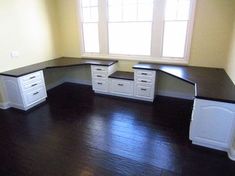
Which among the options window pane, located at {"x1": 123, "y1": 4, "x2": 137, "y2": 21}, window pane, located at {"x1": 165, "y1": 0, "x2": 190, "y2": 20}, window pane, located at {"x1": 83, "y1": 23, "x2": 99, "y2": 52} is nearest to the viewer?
window pane, located at {"x1": 165, "y1": 0, "x2": 190, "y2": 20}

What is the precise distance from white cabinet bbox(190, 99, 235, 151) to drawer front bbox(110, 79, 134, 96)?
1652 millimetres

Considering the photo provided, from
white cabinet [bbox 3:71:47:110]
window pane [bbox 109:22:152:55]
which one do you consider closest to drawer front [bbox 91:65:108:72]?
window pane [bbox 109:22:152:55]

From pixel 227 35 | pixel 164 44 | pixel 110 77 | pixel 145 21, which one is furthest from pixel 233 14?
pixel 110 77

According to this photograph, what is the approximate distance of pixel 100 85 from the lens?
12.8ft

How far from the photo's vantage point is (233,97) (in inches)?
78.1

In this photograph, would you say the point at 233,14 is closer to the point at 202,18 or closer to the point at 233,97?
the point at 202,18

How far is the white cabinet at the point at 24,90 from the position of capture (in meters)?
3.06

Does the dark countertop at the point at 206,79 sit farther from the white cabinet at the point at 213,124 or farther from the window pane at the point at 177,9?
the window pane at the point at 177,9

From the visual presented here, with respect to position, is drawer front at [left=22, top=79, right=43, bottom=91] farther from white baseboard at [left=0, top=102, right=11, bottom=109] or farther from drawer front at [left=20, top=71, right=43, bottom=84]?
white baseboard at [left=0, top=102, right=11, bottom=109]

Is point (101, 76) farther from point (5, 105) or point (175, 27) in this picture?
point (5, 105)

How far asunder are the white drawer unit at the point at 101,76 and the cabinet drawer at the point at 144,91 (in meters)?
0.74

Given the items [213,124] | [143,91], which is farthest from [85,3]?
[213,124]

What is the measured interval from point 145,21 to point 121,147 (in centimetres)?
261

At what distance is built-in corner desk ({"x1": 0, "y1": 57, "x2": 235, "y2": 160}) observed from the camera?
6.66 feet
